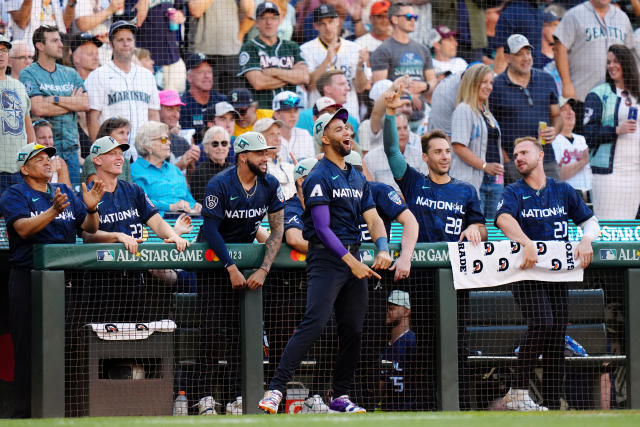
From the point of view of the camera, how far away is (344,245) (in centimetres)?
673

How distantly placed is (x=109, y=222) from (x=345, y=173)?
1.74 m

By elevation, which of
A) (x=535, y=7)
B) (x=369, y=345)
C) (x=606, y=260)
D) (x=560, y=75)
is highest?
(x=535, y=7)

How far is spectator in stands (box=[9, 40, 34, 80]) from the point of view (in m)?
9.59

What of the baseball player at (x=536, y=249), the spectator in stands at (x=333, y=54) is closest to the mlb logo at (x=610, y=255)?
the baseball player at (x=536, y=249)

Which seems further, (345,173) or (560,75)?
(560,75)

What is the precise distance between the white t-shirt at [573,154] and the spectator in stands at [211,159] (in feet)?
12.5

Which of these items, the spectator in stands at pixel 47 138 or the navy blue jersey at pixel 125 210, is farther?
the spectator in stands at pixel 47 138

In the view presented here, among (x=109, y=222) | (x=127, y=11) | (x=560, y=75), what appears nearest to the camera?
(x=109, y=222)

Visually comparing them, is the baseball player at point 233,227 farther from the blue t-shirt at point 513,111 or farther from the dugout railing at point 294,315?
the blue t-shirt at point 513,111

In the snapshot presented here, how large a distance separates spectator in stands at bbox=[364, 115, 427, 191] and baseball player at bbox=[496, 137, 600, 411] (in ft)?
7.74

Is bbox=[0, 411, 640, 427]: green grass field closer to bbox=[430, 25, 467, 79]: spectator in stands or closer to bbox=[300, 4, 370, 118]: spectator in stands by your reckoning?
bbox=[300, 4, 370, 118]: spectator in stands

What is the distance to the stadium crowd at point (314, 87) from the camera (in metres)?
9.23

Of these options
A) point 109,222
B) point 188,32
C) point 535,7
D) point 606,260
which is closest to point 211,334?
point 109,222

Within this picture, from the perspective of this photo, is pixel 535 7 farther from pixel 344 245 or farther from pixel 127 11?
pixel 344 245
